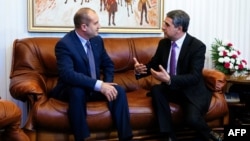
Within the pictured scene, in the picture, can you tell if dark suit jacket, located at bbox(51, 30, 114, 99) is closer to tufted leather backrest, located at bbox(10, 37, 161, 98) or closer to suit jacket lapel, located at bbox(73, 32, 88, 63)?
suit jacket lapel, located at bbox(73, 32, 88, 63)

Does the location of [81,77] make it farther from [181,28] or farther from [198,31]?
[198,31]

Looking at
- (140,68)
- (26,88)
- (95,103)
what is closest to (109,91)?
(95,103)

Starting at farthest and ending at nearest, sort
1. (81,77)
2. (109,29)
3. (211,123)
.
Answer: (109,29), (211,123), (81,77)

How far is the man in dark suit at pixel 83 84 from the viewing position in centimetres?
251

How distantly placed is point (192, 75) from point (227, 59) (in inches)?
43.1

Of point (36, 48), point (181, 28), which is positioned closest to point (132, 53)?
point (181, 28)

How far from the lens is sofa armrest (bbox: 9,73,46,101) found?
261 cm

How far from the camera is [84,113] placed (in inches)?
99.7

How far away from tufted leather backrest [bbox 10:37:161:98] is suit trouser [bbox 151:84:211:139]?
25.9 inches

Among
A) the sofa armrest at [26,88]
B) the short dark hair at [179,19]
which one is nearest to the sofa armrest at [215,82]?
the short dark hair at [179,19]

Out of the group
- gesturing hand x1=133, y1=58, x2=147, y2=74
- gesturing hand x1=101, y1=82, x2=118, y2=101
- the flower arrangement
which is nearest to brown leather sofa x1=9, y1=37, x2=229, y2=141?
gesturing hand x1=101, y1=82, x2=118, y2=101

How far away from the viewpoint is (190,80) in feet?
8.89

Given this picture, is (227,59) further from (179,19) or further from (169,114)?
(169,114)

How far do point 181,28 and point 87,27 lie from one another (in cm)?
79
